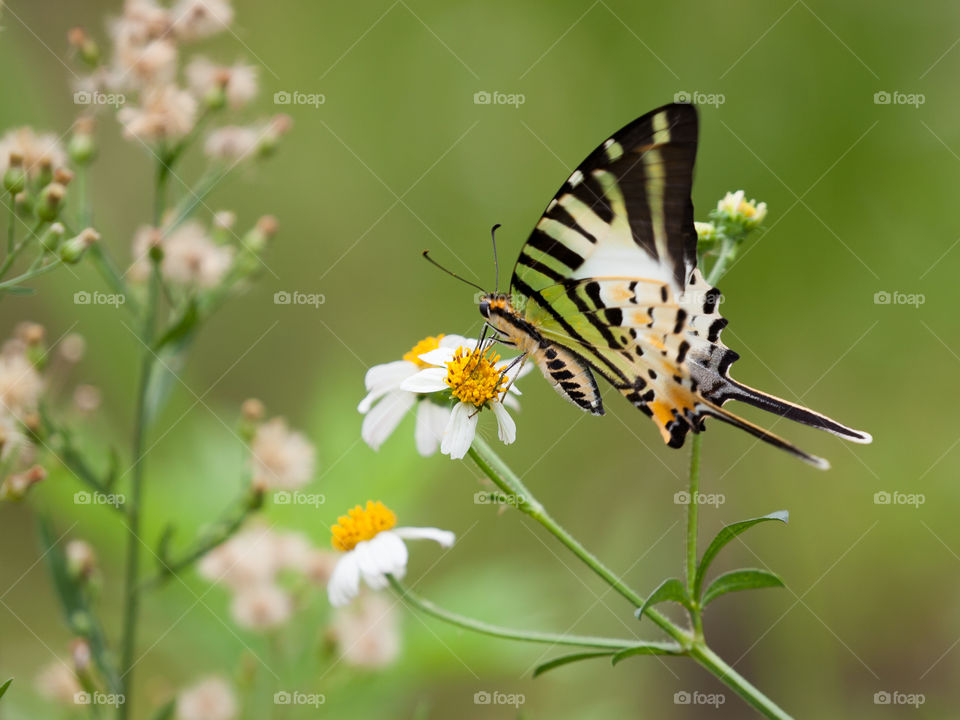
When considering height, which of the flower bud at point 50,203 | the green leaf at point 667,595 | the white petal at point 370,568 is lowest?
the green leaf at point 667,595

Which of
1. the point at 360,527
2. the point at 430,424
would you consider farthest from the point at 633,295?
the point at 360,527

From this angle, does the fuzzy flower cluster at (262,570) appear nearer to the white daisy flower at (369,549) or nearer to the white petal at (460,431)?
the white daisy flower at (369,549)

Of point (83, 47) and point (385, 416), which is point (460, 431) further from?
point (83, 47)

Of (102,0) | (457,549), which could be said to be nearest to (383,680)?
(457,549)

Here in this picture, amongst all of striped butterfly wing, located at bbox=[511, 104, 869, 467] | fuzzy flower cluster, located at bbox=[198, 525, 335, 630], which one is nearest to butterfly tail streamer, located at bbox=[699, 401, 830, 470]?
striped butterfly wing, located at bbox=[511, 104, 869, 467]

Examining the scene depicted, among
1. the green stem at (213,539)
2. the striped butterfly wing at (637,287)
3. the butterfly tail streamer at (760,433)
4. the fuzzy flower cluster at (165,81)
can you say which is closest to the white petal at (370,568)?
the green stem at (213,539)

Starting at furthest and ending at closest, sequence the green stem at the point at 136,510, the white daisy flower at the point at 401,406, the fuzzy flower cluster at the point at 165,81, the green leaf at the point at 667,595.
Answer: the fuzzy flower cluster at the point at 165,81 → the green stem at the point at 136,510 → the white daisy flower at the point at 401,406 → the green leaf at the point at 667,595
